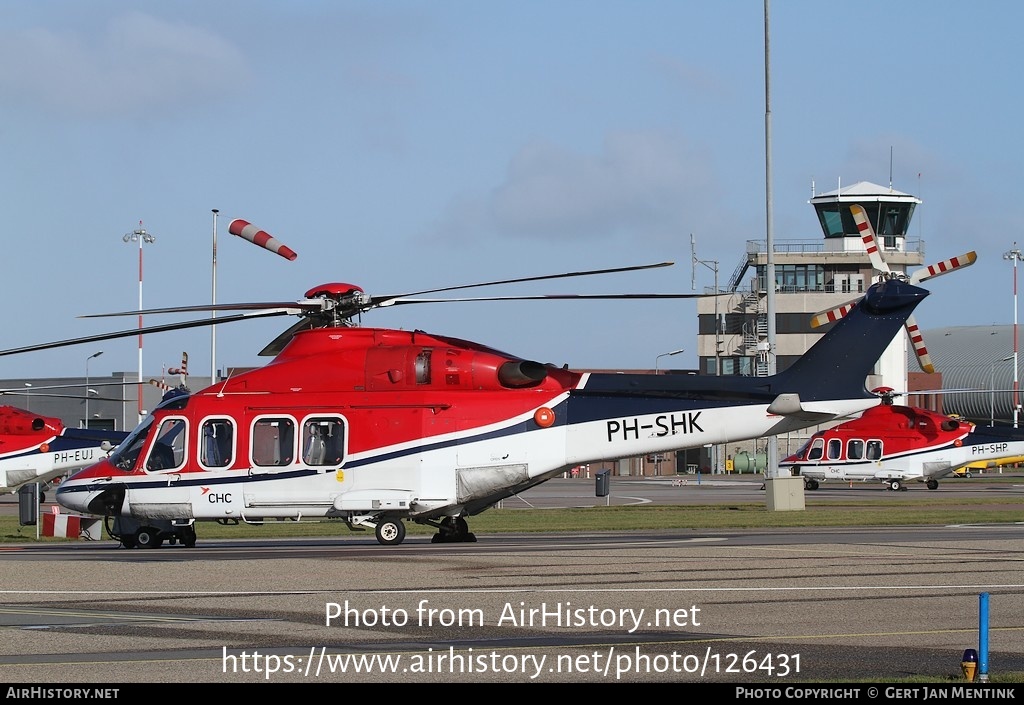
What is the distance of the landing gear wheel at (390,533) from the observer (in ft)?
75.1

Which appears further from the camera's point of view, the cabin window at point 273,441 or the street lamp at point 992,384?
the street lamp at point 992,384

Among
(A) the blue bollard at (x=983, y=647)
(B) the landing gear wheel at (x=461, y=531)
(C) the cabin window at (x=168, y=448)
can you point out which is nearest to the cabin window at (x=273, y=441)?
(C) the cabin window at (x=168, y=448)

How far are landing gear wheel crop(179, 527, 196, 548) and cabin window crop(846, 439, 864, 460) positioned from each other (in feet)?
132

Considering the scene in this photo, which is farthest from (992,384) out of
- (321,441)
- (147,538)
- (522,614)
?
(522,614)

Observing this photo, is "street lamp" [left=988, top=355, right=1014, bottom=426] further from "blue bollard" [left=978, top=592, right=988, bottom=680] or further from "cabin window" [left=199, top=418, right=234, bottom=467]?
"blue bollard" [left=978, top=592, right=988, bottom=680]

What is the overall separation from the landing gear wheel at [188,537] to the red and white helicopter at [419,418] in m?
1.64

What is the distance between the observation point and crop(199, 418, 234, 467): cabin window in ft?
75.6

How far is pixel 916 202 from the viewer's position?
87.2 meters

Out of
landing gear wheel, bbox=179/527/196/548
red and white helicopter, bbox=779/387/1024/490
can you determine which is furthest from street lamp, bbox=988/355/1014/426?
landing gear wheel, bbox=179/527/196/548

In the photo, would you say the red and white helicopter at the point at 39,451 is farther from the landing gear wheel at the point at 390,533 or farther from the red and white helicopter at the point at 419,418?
the landing gear wheel at the point at 390,533

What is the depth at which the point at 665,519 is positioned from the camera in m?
34.0

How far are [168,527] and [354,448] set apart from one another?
17.0ft
